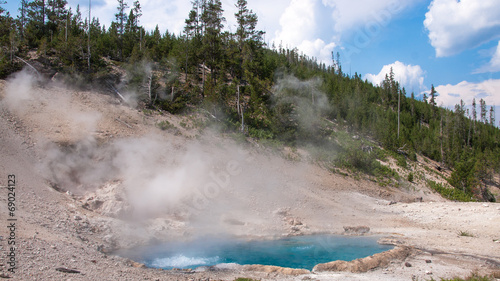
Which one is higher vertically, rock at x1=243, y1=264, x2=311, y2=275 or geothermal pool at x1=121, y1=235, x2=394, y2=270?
rock at x1=243, y1=264, x2=311, y2=275

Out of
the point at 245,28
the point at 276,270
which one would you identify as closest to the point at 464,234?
the point at 276,270

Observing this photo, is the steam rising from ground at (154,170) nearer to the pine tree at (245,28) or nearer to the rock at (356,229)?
the rock at (356,229)

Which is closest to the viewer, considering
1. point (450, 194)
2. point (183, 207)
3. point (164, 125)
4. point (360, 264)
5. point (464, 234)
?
point (360, 264)

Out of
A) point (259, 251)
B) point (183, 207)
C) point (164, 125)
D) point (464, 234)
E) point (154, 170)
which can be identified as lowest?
point (259, 251)

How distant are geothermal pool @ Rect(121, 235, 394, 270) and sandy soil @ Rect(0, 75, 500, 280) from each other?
1.13 metres

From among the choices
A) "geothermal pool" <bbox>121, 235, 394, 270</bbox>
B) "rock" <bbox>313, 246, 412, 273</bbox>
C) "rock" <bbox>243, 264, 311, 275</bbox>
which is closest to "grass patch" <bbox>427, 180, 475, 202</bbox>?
"geothermal pool" <bbox>121, 235, 394, 270</bbox>

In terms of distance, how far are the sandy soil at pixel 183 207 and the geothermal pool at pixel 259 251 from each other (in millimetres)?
1129

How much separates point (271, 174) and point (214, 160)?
16.5ft

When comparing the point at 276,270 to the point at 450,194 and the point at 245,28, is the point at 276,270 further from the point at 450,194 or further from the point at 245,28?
the point at 245,28

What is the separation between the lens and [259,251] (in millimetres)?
13625

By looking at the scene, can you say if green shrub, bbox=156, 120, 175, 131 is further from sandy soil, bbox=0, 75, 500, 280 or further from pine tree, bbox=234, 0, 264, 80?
pine tree, bbox=234, 0, 264, 80

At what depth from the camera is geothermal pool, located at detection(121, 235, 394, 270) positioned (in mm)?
11992

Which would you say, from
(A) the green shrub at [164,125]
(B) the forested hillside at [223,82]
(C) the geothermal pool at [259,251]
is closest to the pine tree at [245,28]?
(B) the forested hillside at [223,82]

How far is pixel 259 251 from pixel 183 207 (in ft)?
18.7
